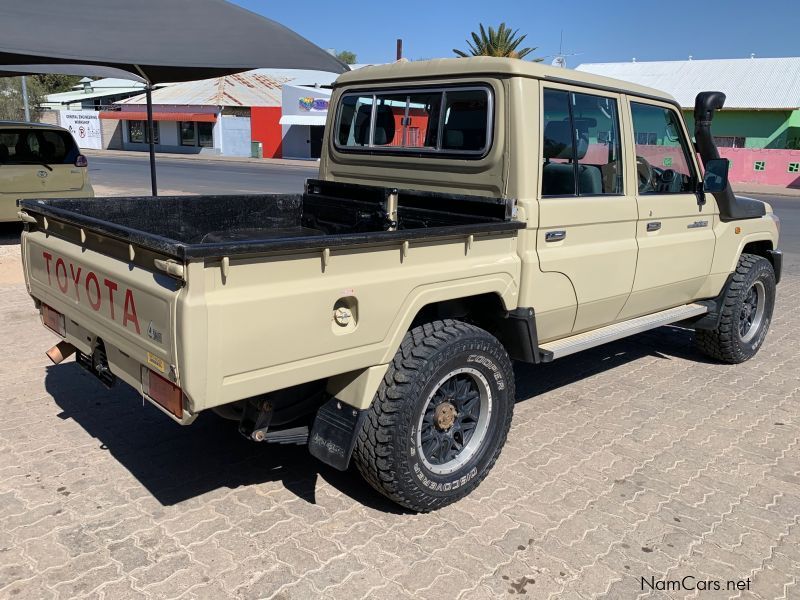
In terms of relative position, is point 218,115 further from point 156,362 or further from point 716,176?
point 156,362

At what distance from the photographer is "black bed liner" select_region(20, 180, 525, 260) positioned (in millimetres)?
3367

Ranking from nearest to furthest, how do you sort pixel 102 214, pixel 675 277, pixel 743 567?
pixel 743 567
pixel 102 214
pixel 675 277

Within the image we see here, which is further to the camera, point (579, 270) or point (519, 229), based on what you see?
point (579, 270)

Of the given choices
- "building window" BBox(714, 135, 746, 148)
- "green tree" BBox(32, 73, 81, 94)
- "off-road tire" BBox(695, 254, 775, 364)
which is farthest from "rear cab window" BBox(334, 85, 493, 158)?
"green tree" BBox(32, 73, 81, 94)

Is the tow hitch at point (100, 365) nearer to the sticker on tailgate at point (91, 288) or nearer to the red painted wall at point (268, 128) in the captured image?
the sticker on tailgate at point (91, 288)

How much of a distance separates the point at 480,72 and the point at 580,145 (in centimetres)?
74

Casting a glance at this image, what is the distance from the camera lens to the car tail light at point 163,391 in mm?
2607

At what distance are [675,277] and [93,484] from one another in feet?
12.9

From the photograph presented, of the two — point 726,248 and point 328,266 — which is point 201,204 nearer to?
point 328,266

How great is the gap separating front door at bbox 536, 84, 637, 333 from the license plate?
254 centimetres

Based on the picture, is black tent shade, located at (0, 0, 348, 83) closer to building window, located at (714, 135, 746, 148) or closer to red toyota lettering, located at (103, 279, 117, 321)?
red toyota lettering, located at (103, 279, 117, 321)

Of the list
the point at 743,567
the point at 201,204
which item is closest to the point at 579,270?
the point at 743,567

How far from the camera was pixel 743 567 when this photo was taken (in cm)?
306

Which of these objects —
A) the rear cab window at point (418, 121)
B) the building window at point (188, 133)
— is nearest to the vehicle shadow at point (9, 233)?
the rear cab window at point (418, 121)
